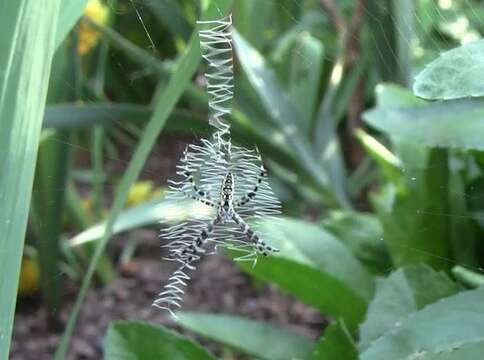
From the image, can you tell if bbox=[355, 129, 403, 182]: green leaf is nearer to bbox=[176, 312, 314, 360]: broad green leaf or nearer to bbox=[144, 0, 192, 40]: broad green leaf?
bbox=[176, 312, 314, 360]: broad green leaf

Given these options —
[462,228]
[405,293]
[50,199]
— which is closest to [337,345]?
[405,293]

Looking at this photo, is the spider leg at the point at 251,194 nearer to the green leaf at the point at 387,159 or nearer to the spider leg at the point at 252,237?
the spider leg at the point at 252,237

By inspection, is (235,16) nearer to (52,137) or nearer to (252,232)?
(52,137)

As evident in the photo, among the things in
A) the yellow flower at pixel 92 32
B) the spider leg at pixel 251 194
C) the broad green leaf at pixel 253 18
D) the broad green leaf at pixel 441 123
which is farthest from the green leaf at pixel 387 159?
the yellow flower at pixel 92 32

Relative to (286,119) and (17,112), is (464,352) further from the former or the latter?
(286,119)

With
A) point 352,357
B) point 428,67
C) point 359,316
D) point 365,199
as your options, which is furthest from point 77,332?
point 428,67
